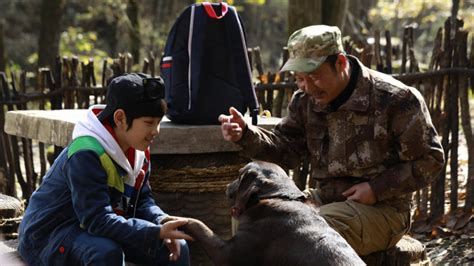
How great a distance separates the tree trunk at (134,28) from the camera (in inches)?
695

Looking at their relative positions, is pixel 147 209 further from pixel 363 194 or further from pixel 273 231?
pixel 363 194

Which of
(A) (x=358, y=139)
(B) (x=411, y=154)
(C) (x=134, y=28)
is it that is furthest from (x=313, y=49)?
(C) (x=134, y=28)

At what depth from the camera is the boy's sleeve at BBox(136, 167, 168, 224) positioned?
446 cm

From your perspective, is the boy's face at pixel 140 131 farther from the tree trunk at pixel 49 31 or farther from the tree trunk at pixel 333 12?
the tree trunk at pixel 49 31

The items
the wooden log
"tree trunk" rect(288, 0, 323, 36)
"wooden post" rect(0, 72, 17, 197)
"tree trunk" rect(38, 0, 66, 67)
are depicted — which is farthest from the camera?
"tree trunk" rect(38, 0, 66, 67)

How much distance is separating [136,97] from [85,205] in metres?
0.61

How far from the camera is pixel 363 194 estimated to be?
14.9 ft

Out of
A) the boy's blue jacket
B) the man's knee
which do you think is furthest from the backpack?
the man's knee

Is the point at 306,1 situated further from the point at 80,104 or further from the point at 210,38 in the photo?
the point at 210,38

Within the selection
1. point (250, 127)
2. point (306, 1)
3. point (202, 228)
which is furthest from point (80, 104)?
point (202, 228)

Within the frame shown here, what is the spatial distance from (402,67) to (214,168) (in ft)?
10.0

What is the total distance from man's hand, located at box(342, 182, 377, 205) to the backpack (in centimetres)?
94

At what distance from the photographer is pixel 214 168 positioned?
5289 millimetres

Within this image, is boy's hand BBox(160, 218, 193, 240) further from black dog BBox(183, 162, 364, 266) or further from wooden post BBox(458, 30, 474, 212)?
wooden post BBox(458, 30, 474, 212)
